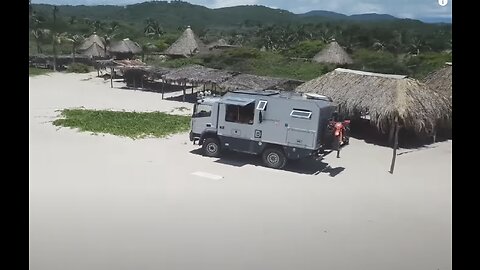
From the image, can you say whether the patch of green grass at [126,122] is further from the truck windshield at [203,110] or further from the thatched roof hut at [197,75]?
the thatched roof hut at [197,75]

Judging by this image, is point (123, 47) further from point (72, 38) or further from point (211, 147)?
point (211, 147)

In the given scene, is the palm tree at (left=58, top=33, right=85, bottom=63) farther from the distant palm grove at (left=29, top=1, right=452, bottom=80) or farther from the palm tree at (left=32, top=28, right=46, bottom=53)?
the palm tree at (left=32, top=28, right=46, bottom=53)

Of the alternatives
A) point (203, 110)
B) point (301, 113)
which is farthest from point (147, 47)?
point (301, 113)

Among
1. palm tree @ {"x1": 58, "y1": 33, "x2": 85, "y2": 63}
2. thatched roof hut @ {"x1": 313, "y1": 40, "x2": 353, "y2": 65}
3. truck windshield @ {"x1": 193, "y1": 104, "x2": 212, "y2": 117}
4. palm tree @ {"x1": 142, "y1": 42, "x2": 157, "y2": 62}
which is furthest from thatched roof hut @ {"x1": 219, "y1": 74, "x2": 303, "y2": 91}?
palm tree @ {"x1": 58, "y1": 33, "x2": 85, "y2": 63}

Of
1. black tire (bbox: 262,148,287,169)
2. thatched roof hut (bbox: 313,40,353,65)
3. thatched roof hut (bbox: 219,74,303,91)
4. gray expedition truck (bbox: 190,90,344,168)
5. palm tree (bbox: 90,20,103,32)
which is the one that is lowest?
black tire (bbox: 262,148,287,169)
